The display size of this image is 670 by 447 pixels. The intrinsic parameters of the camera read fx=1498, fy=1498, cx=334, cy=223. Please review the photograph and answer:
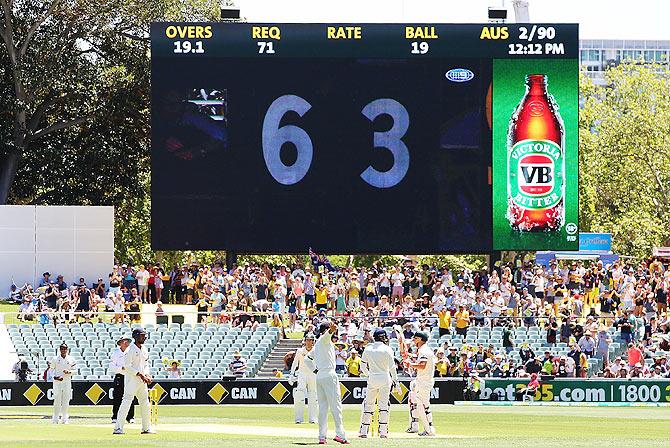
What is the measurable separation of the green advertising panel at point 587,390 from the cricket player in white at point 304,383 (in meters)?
7.50

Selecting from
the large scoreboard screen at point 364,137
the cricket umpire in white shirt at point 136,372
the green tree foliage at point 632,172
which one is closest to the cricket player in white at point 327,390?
the cricket umpire in white shirt at point 136,372

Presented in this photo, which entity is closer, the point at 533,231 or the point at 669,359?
the point at 669,359

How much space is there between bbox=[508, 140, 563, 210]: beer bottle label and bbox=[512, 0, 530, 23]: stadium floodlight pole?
A: 9541 mm

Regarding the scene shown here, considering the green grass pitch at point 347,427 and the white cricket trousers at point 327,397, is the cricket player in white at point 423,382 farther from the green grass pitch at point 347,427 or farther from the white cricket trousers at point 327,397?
the white cricket trousers at point 327,397

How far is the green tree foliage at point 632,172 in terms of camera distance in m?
79.6


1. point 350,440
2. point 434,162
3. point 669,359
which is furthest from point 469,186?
point 350,440

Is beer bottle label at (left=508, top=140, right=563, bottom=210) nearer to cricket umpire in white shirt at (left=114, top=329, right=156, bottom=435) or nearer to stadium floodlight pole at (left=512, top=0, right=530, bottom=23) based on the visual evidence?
stadium floodlight pole at (left=512, top=0, right=530, bottom=23)

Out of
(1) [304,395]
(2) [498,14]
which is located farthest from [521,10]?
(1) [304,395]

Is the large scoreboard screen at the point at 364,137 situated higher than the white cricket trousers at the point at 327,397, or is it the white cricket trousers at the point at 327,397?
the large scoreboard screen at the point at 364,137

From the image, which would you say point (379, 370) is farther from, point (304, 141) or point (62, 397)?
point (304, 141)

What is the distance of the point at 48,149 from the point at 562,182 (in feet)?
69.4

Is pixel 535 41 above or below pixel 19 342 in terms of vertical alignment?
above

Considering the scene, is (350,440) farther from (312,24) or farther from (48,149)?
(48,149)

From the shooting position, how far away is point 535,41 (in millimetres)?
40906
